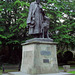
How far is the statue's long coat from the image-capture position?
8.52 meters

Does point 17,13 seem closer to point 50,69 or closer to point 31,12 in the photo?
point 31,12

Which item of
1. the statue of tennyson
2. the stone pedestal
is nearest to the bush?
the statue of tennyson

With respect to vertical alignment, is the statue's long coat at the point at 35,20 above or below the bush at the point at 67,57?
above

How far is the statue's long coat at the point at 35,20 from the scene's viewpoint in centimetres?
852

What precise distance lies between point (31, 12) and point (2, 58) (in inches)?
608

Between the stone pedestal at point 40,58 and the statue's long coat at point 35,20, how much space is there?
1026 mm

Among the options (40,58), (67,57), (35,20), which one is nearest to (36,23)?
(35,20)

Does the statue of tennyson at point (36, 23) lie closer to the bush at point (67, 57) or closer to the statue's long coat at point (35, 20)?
the statue's long coat at point (35, 20)

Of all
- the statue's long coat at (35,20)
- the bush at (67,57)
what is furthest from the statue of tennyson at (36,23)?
the bush at (67,57)

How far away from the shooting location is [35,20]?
28.2 ft

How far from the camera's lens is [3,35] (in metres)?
16.1

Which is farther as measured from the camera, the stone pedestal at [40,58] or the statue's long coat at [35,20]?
the statue's long coat at [35,20]

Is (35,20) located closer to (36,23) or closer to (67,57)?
(36,23)

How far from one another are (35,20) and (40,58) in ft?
8.01
